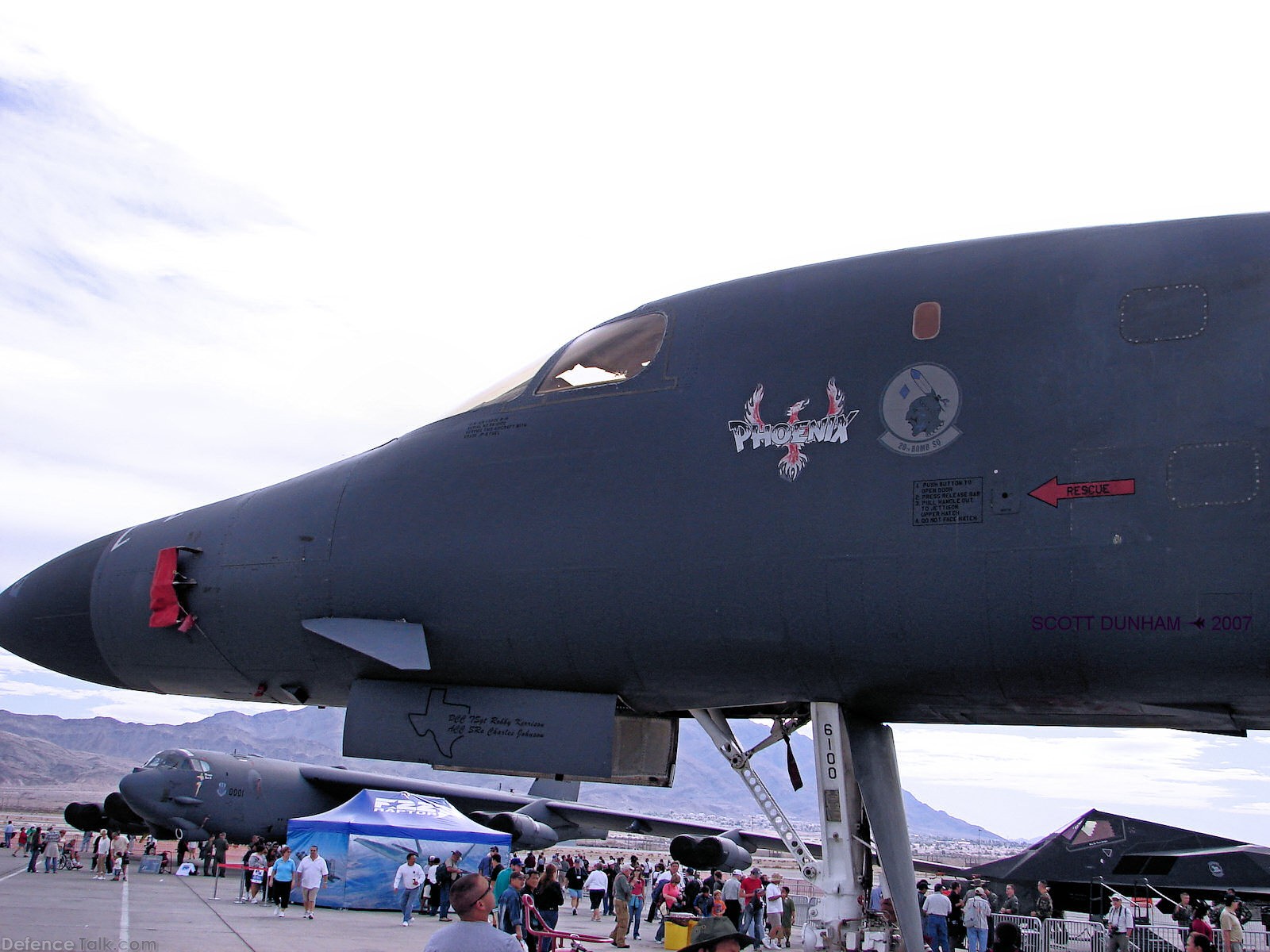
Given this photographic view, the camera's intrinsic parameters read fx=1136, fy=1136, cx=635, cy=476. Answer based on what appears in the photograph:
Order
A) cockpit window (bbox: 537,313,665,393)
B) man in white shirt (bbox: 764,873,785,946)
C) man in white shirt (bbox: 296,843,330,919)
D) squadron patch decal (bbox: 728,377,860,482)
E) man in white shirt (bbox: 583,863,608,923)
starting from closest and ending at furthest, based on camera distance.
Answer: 1. squadron patch decal (bbox: 728,377,860,482)
2. cockpit window (bbox: 537,313,665,393)
3. man in white shirt (bbox: 296,843,330,919)
4. man in white shirt (bbox: 764,873,785,946)
5. man in white shirt (bbox: 583,863,608,923)

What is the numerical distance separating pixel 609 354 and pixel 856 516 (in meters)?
2.14

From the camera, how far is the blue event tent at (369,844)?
77.9ft

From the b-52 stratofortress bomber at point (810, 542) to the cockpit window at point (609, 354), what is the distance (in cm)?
2

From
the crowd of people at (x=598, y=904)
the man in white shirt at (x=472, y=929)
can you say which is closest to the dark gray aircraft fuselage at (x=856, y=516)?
the crowd of people at (x=598, y=904)

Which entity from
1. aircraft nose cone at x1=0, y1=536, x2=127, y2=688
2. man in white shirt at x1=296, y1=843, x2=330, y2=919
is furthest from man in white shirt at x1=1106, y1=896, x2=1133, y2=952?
aircraft nose cone at x1=0, y1=536, x2=127, y2=688

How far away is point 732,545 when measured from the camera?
20.1 ft

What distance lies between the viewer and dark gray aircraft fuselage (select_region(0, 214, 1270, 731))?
17.5ft

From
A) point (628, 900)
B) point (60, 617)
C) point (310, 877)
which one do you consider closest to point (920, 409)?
point (60, 617)

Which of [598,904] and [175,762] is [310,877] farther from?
[175,762]

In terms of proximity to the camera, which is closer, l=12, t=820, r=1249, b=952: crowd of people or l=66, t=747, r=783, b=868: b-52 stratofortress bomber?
l=12, t=820, r=1249, b=952: crowd of people

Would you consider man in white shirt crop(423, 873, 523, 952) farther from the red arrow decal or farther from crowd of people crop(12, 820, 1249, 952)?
crowd of people crop(12, 820, 1249, 952)

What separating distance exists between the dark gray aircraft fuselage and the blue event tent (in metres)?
17.5

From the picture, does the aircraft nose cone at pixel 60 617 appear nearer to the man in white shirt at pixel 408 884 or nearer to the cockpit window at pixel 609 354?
the cockpit window at pixel 609 354

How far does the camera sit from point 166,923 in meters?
16.2
